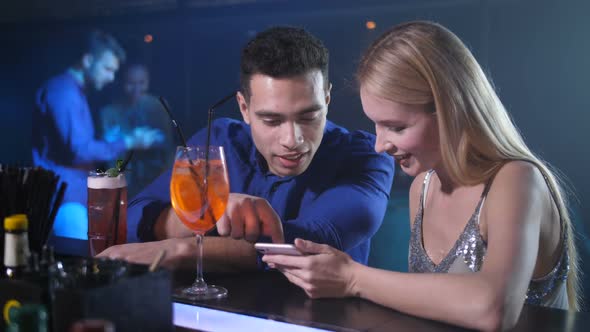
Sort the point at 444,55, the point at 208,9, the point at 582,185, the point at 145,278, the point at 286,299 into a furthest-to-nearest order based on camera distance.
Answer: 1. the point at 208,9
2. the point at 582,185
3. the point at 444,55
4. the point at 286,299
5. the point at 145,278

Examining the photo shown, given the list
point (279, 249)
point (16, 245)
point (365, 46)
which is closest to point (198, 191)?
point (279, 249)

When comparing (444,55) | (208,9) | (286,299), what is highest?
(208,9)

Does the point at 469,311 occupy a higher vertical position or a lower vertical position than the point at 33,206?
lower

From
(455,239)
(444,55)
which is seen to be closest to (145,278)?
(444,55)

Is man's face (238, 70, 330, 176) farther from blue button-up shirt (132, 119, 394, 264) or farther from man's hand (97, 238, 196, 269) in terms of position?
man's hand (97, 238, 196, 269)

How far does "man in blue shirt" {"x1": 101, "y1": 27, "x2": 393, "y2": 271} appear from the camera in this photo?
2.43 metres

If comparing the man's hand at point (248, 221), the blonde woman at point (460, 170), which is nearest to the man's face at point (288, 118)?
the blonde woman at point (460, 170)

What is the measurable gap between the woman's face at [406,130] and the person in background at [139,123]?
8.13ft

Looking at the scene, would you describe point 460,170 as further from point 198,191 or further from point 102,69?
point 102,69

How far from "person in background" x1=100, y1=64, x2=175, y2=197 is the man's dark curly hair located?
149cm

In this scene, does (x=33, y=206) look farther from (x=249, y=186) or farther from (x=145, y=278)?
(x=249, y=186)

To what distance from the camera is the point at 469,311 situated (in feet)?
4.11

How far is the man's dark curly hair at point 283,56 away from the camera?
8.51 ft

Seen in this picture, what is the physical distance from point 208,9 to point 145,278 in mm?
3039
